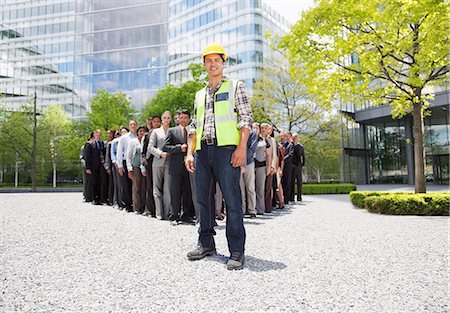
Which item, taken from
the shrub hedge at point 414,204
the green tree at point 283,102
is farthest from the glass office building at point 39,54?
the shrub hedge at point 414,204

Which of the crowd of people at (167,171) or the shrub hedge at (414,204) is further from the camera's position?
the shrub hedge at (414,204)

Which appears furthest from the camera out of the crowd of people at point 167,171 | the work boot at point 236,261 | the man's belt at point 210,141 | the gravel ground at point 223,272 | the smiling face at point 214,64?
the crowd of people at point 167,171

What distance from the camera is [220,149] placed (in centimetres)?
375

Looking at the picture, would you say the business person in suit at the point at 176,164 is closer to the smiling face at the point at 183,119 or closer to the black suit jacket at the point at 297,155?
the smiling face at the point at 183,119

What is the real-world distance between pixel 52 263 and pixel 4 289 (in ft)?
2.77

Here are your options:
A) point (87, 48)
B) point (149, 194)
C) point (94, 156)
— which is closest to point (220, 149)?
point (149, 194)

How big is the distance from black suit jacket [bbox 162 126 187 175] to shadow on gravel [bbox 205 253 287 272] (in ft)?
9.94

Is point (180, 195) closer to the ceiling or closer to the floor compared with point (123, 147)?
closer to the floor

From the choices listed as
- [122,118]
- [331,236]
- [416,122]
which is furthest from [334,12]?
[122,118]

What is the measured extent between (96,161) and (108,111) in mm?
23577

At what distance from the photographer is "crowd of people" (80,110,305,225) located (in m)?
6.95

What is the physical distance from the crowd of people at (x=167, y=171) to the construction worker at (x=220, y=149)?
163cm

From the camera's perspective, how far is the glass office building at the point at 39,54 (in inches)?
2247

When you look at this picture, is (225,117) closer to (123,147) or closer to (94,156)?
(123,147)
